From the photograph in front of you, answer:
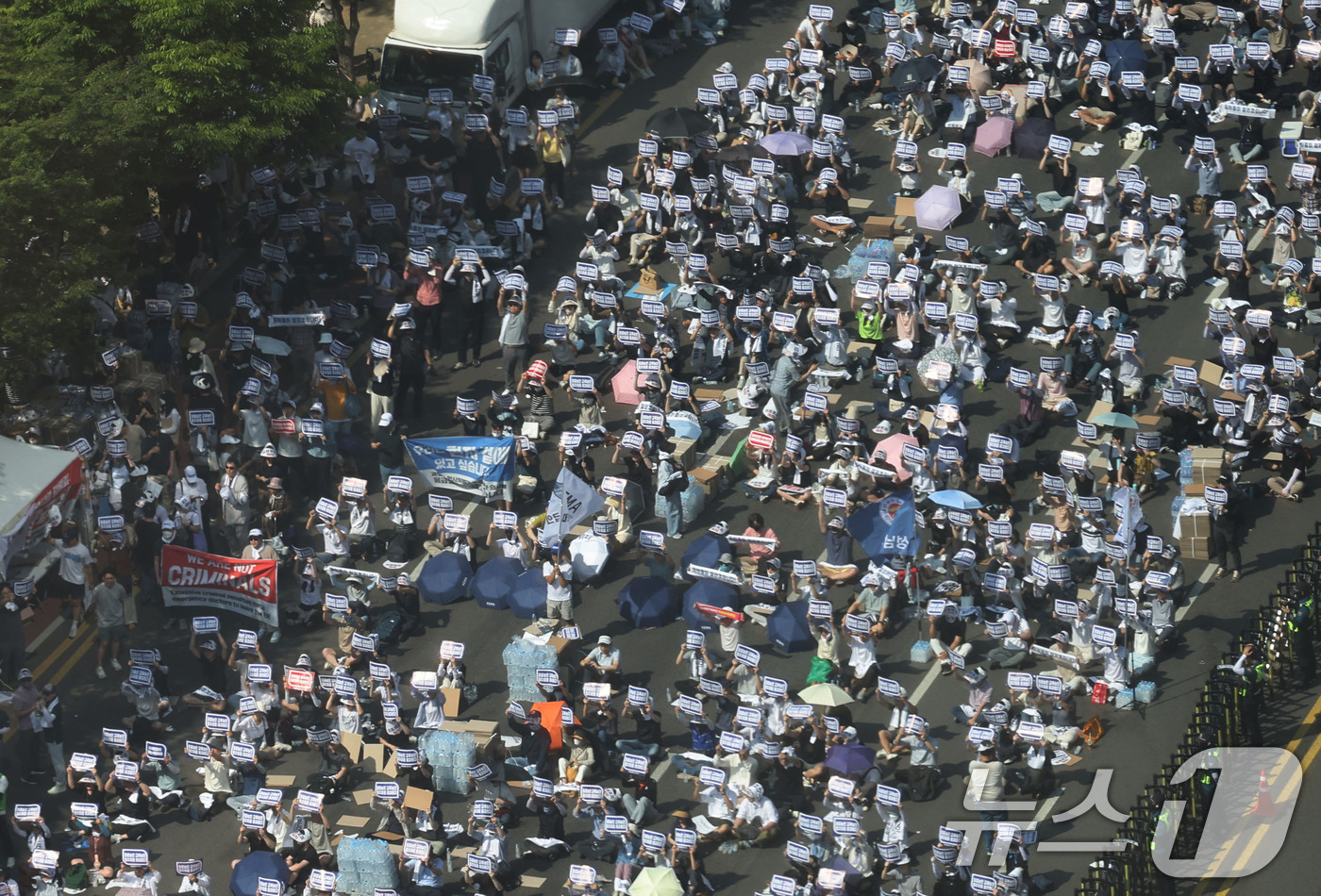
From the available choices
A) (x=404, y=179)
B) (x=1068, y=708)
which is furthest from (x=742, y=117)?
(x=1068, y=708)

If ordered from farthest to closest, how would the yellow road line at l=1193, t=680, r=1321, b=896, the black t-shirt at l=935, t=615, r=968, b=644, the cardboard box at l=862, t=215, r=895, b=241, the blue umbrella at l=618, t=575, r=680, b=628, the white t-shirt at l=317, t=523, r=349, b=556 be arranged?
the cardboard box at l=862, t=215, r=895, b=241 < the white t-shirt at l=317, t=523, r=349, b=556 < the blue umbrella at l=618, t=575, r=680, b=628 < the black t-shirt at l=935, t=615, r=968, b=644 < the yellow road line at l=1193, t=680, r=1321, b=896

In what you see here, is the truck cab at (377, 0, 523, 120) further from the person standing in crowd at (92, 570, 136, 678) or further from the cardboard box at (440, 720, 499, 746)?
the cardboard box at (440, 720, 499, 746)

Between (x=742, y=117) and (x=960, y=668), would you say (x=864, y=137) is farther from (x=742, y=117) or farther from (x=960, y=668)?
(x=960, y=668)

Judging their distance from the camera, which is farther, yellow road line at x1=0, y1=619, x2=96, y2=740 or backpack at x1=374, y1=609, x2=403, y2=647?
backpack at x1=374, y1=609, x2=403, y2=647

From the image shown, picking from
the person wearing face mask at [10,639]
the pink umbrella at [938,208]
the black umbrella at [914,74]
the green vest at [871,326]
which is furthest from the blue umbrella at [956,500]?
the person wearing face mask at [10,639]

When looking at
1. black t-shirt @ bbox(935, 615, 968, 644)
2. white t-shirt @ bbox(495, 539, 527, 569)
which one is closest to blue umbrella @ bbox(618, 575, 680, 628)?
white t-shirt @ bbox(495, 539, 527, 569)

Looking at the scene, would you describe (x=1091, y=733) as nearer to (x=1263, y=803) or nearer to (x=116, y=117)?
(x=1263, y=803)
